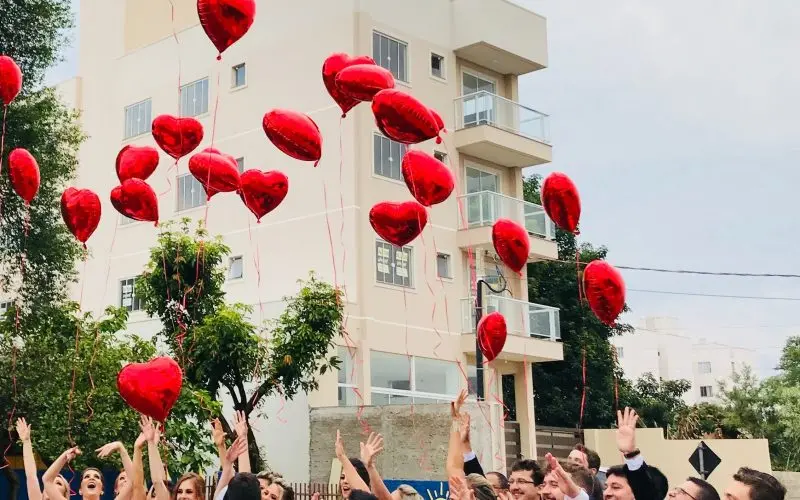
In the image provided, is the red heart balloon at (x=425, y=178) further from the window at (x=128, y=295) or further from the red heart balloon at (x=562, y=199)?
the window at (x=128, y=295)

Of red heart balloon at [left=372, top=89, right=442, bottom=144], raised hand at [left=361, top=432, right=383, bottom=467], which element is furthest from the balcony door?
raised hand at [left=361, top=432, right=383, bottom=467]

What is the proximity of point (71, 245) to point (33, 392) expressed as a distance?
129 inches

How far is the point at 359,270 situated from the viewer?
22766mm

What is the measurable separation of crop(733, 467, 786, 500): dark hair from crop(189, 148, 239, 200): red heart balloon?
24.3 ft

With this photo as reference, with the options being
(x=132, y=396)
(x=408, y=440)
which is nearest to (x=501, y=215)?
(x=408, y=440)

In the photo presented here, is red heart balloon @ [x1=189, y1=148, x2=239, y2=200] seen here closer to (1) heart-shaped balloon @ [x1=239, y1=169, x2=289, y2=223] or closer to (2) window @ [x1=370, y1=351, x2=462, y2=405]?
(1) heart-shaped balloon @ [x1=239, y1=169, x2=289, y2=223]

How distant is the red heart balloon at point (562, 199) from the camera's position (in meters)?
10.6

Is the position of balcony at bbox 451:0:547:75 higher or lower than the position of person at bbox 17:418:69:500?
higher

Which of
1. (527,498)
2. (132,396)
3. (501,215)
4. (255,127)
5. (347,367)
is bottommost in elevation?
(527,498)

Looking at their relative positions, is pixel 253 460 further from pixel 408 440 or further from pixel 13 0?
pixel 13 0

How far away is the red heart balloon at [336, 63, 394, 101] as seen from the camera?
9.78 m

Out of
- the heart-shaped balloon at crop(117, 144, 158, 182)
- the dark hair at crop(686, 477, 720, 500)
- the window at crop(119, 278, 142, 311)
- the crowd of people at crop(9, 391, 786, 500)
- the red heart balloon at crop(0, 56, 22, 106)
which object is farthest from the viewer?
the window at crop(119, 278, 142, 311)

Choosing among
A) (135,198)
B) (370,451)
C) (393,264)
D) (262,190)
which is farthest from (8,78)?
(393,264)

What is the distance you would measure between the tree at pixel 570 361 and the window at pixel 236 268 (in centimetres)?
944
